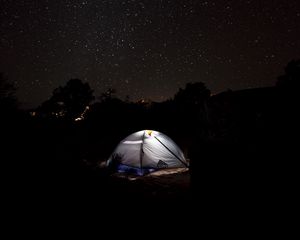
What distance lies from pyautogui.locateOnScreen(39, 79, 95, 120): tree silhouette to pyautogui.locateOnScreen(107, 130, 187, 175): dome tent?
3412 cm

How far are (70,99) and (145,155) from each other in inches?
1444

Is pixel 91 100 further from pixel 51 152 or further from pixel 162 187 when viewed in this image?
pixel 162 187

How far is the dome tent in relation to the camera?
790 centimetres

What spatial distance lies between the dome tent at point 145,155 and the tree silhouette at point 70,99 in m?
34.1

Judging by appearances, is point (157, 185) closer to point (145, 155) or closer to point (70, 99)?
point (145, 155)

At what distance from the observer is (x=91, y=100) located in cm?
4322

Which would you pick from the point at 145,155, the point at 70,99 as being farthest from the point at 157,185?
the point at 70,99

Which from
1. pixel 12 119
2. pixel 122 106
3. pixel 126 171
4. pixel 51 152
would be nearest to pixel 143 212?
pixel 126 171

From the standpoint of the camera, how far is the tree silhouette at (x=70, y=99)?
40.7 metres

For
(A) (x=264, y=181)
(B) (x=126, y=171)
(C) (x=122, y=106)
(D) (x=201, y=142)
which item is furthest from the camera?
(C) (x=122, y=106)

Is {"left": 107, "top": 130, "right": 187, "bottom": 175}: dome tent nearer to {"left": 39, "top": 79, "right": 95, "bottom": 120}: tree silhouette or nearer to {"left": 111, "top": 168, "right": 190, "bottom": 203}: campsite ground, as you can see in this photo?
{"left": 111, "top": 168, "right": 190, "bottom": 203}: campsite ground

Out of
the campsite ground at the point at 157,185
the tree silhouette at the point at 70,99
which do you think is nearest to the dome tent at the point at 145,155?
the campsite ground at the point at 157,185

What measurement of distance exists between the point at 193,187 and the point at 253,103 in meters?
1.85

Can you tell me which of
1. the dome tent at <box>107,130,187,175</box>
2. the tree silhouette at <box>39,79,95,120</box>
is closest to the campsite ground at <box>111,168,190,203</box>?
the dome tent at <box>107,130,187,175</box>
